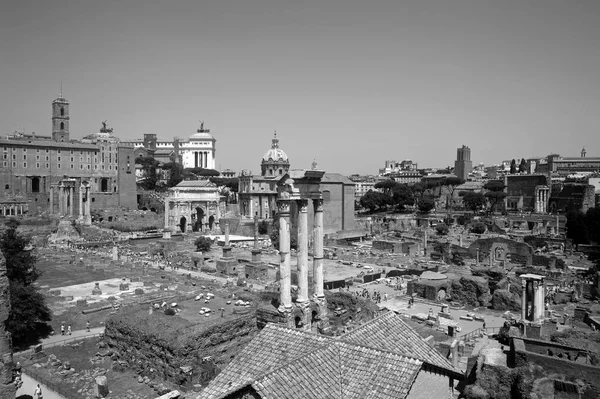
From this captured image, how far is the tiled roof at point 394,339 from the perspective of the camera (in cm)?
908

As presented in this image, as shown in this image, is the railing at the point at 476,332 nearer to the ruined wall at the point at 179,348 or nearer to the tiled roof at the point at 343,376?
the ruined wall at the point at 179,348

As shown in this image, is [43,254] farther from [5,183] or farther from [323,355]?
[323,355]

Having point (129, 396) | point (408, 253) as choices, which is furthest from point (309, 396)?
point (408, 253)

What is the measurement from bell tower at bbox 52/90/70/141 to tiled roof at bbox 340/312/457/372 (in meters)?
79.7

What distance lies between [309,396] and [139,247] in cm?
4136

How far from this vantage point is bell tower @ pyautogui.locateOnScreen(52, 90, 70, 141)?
76.3 meters

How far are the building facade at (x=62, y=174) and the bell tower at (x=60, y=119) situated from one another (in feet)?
34.0

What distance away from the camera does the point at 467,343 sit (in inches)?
699

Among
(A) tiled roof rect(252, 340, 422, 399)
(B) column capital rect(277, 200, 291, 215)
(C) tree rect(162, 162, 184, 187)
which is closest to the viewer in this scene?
(A) tiled roof rect(252, 340, 422, 399)

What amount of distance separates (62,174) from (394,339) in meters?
66.8

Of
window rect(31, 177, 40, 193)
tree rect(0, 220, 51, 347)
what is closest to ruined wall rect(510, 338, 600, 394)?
tree rect(0, 220, 51, 347)

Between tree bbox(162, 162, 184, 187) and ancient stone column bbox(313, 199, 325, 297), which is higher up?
tree bbox(162, 162, 184, 187)

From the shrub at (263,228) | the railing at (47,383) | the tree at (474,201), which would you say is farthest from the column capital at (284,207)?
the tree at (474,201)

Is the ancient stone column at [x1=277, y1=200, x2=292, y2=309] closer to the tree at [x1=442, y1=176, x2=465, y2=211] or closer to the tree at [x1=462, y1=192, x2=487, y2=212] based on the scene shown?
the tree at [x1=462, y1=192, x2=487, y2=212]
